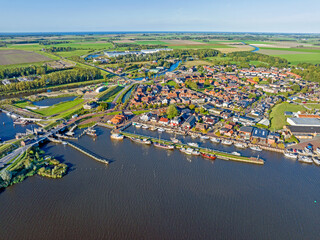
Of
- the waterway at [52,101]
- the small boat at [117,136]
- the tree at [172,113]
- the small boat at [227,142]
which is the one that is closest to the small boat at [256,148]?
the small boat at [227,142]

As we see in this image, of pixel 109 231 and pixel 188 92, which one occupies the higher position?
pixel 188 92

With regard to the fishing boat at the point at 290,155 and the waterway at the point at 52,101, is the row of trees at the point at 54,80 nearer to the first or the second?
the waterway at the point at 52,101

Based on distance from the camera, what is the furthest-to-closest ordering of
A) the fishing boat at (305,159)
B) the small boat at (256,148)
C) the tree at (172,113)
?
the tree at (172,113)
the small boat at (256,148)
the fishing boat at (305,159)

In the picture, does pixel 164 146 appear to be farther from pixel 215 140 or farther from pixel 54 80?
pixel 54 80

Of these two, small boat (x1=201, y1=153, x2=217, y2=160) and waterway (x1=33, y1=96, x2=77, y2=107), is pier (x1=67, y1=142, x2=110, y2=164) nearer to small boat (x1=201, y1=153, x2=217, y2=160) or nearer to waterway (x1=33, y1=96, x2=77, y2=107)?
small boat (x1=201, y1=153, x2=217, y2=160)

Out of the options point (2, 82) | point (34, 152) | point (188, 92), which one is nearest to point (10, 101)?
point (2, 82)

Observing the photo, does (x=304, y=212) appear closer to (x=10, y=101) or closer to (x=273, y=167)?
(x=273, y=167)
